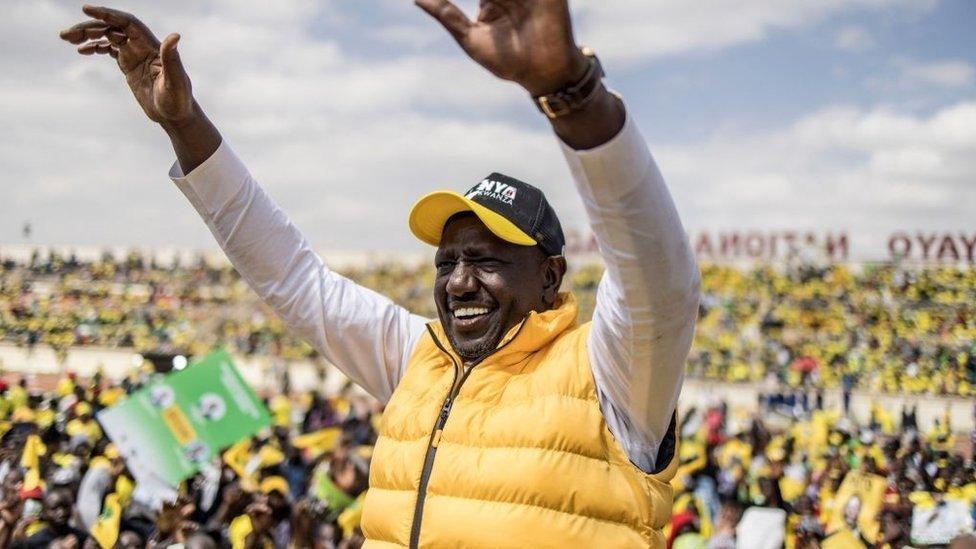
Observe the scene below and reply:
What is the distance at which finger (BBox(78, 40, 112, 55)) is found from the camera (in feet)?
8.00

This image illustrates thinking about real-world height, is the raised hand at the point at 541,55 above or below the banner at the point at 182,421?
above

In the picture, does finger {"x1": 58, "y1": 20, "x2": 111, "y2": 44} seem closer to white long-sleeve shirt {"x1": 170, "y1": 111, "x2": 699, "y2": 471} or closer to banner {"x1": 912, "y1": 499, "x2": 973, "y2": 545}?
white long-sleeve shirt {"x1": 170, "y1": 111, "x2": 699, "y2": 471}

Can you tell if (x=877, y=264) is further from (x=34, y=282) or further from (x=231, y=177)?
(x=231, y=177)

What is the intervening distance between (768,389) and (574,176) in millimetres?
21893

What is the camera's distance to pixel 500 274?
2344mm

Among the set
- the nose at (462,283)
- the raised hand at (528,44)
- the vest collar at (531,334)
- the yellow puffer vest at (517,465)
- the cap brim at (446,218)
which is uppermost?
the raised hand at (528,44)

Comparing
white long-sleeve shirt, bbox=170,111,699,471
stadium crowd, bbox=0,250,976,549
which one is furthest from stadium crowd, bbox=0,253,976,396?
white long-sleeve shirt, bbox=170,111,699,471

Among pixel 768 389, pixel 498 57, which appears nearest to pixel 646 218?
pixel 498 57

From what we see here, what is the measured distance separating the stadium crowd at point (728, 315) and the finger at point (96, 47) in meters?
21.4

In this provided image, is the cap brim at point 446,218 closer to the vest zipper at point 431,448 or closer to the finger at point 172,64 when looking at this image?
the vest zipper at point 431,448

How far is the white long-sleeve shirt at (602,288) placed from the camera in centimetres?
170

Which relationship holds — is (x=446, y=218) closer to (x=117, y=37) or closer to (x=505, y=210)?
(x=505, y=210)

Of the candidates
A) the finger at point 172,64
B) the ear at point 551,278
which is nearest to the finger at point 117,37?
the finger at point 172,64

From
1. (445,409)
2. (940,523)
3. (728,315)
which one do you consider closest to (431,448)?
(445,409)
